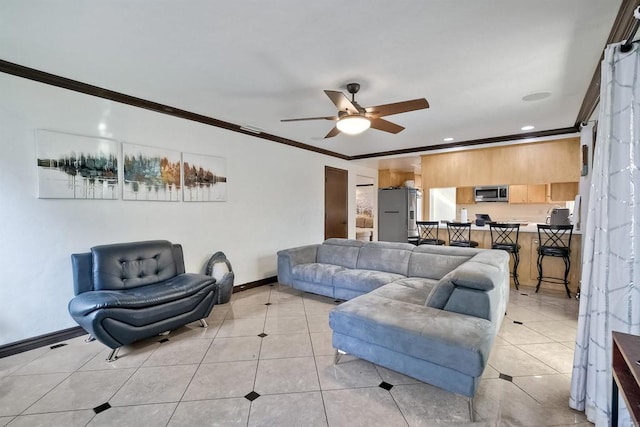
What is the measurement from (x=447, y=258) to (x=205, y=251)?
3.18m

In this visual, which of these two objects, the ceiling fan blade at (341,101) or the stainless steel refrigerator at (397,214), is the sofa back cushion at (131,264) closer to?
the ceiling fan blade at (341,101)

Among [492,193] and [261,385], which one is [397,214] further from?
[261,385]

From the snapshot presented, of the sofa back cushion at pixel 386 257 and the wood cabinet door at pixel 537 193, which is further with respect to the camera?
the wood cabinet door at pixel 537 193

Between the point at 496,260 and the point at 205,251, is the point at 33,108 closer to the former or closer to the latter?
the point at 205,251

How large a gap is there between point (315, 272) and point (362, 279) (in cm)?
70

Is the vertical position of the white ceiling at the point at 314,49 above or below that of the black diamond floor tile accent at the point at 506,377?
above

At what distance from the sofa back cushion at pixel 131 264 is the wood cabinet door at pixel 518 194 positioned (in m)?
6.67

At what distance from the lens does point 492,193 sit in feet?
20.9

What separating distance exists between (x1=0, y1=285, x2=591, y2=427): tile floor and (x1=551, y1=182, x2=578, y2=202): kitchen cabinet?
3779mm

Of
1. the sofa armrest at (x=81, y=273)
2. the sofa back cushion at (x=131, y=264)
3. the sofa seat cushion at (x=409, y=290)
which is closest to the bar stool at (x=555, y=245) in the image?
the sofa seat cushion at (x=409, y=290)

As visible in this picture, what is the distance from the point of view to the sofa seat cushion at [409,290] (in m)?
2.69

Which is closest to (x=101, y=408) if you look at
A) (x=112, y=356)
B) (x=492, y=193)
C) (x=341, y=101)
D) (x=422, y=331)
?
(x=112, y=356)

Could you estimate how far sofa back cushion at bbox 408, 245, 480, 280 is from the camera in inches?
133

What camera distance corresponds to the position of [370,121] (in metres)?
2.89
